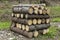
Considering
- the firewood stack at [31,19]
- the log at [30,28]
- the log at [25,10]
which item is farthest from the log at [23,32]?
the log at [25,10]

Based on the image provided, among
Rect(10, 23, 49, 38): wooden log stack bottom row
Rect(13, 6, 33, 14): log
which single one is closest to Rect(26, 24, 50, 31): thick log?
Rect(10, 23, 49, 38): wooden log stack bottom row

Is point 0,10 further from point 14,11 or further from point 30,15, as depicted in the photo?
point 30,15

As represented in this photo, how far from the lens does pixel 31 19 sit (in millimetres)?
9352

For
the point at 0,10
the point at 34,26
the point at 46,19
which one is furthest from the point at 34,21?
the point at 0,10

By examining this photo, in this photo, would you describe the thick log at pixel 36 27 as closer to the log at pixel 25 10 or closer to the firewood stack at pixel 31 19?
the firewood stack at pixel 31 19

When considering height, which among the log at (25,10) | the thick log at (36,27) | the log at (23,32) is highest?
the log at (25,10)

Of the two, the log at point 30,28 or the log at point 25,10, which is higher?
the log at point 25,10

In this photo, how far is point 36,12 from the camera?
945cm

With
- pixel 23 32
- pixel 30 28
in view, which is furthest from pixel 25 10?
pixel 23 32

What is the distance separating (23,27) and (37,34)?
83cm

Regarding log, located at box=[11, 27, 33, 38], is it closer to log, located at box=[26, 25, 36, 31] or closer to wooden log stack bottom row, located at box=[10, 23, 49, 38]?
wooden log stack bottom row, located at box=[10, 23, 49, 38]

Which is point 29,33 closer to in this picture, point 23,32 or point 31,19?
point 23,32

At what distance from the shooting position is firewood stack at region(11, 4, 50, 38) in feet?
30.4

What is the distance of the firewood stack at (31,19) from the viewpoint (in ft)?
30.4
